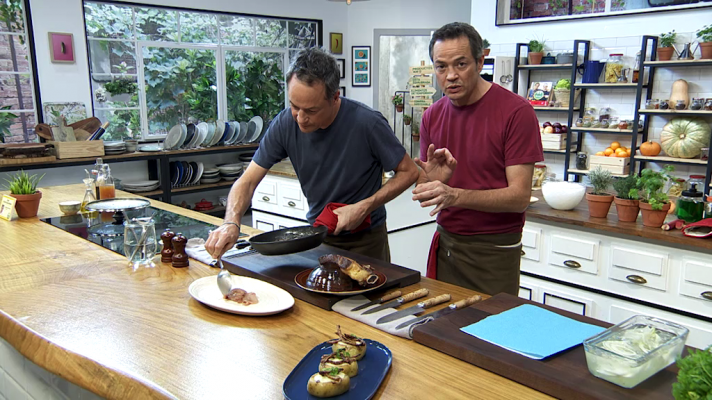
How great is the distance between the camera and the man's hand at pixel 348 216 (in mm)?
1957

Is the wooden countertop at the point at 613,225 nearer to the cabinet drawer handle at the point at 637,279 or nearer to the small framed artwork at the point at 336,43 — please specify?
the cabinet drawer handle at the point at 637,279

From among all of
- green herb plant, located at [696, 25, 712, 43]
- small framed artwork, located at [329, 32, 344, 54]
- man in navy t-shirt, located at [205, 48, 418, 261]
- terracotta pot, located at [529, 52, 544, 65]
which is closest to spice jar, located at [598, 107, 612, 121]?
terracotta pot, located at [529, 52, 544, 65]

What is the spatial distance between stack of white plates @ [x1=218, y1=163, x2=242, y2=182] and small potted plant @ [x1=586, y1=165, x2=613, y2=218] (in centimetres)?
413

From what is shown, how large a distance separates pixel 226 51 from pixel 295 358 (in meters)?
5.84

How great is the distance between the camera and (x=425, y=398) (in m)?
1.10

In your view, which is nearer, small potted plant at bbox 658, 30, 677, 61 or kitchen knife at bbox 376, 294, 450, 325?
kitchen knife at bbox 376, 294, 450, 325

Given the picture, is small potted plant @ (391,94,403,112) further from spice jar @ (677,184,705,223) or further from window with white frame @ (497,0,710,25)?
spice jar @ (677,184,705,223)

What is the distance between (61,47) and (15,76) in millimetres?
478

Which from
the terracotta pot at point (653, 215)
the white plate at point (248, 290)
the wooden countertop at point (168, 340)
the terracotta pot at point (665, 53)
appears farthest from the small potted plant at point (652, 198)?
the terracotta pot at point (665, 53)

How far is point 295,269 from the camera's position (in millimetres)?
1826

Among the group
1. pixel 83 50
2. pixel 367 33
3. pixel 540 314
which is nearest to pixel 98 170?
pixel 540 314

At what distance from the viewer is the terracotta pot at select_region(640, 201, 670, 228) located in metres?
2.72

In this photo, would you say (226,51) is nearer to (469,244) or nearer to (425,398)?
(469,244)

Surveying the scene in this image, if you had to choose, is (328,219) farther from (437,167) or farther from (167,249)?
(167,249)
